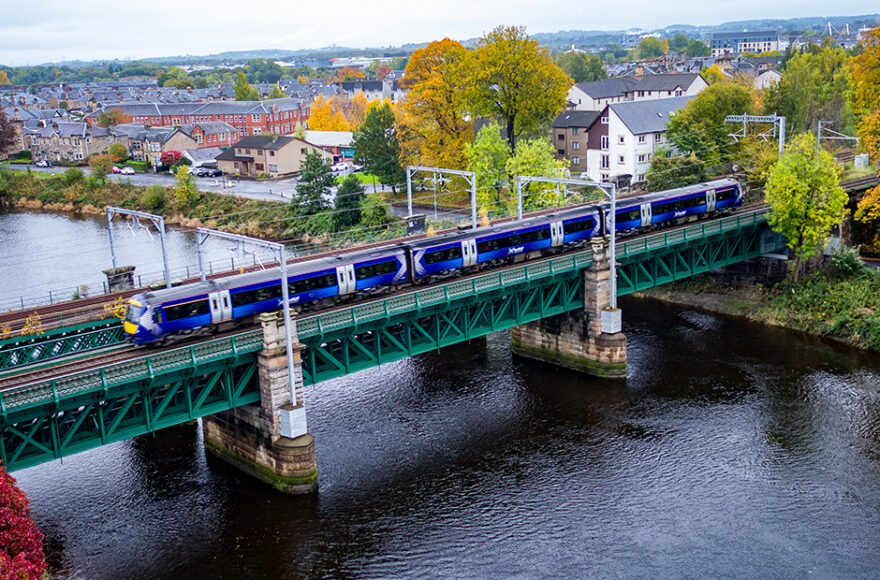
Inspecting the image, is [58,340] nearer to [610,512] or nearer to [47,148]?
[610,512]

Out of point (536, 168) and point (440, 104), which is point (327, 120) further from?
point (536, 168)

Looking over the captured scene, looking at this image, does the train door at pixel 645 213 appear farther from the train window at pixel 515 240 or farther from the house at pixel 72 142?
the house at pixel 72 142

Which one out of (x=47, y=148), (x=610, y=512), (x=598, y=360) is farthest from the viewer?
(x=47, y=148)

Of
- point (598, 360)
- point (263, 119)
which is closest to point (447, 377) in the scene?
point (598, 360)

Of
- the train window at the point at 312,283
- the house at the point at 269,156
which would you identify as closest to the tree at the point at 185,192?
the house at the point at 269,156

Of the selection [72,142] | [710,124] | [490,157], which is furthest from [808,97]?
[72,142]

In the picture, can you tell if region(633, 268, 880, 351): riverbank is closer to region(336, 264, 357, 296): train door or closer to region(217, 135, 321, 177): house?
region(336, 264, 357, 296): train door

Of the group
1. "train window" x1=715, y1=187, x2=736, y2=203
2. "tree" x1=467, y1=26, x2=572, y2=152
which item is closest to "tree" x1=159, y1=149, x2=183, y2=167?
"tree" x1=467, y1=26, x2=572, y2=152
